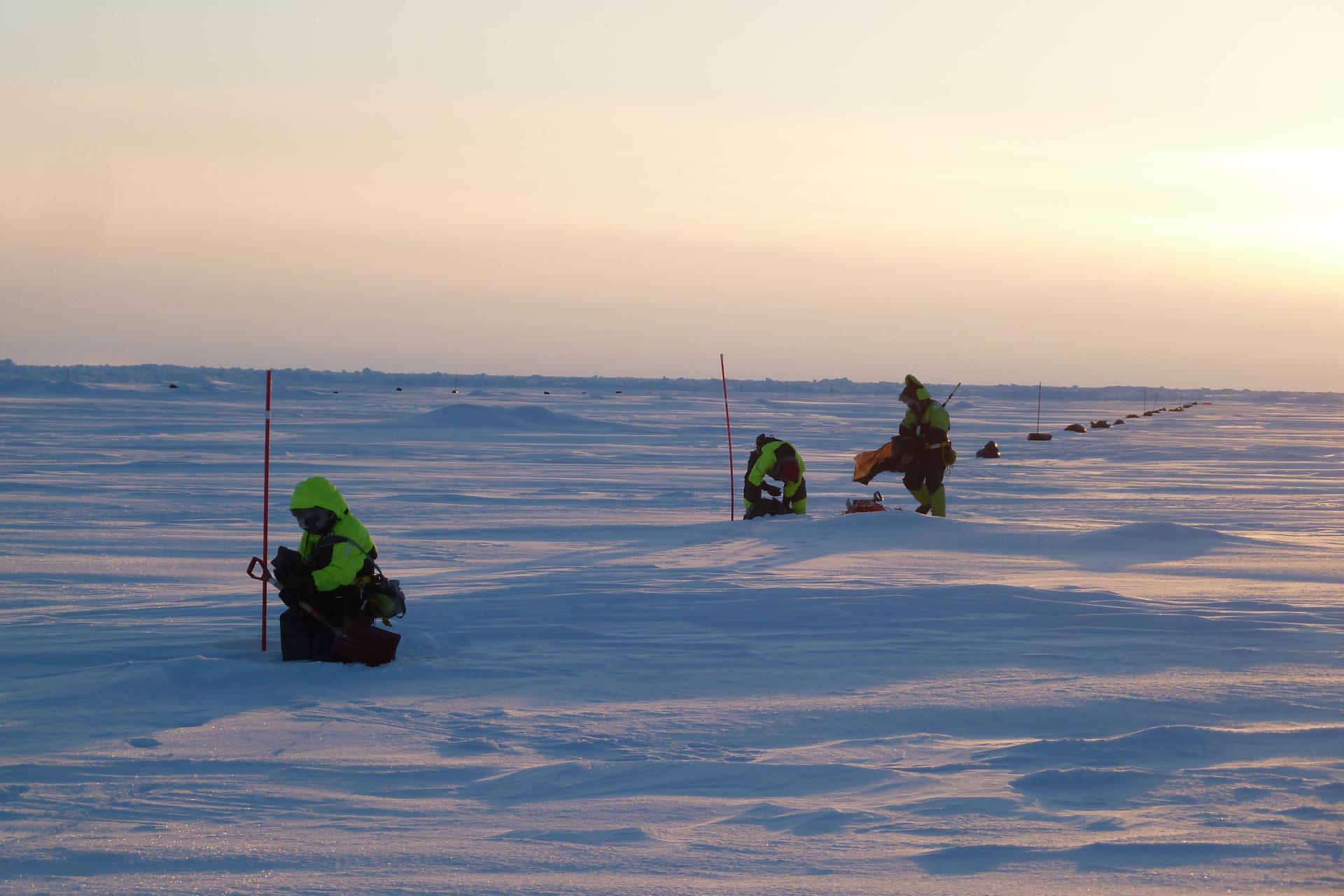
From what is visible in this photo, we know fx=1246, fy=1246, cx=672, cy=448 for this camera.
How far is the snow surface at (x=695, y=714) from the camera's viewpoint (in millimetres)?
4152

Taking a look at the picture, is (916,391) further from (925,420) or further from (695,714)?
(695,714)

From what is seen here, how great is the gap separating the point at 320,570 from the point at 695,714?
2.31 meters

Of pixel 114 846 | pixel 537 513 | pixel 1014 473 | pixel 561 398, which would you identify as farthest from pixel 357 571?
pixel 561 398

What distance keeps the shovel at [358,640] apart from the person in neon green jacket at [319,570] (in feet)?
0.14

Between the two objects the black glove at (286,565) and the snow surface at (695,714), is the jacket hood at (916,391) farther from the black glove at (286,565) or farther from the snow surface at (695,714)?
the black glove at (286,565)

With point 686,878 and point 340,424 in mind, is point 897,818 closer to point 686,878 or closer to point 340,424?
point 686,878

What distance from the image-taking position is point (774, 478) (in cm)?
1373

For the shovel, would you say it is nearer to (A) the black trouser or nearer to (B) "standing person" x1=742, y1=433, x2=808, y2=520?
(B) "standing person" x1=742, y1=433, x2=808, y2=520

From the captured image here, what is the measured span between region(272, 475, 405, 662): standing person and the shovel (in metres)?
0.04

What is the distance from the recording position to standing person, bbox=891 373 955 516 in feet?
46.8

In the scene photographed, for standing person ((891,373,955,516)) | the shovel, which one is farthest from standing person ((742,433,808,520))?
the shovel

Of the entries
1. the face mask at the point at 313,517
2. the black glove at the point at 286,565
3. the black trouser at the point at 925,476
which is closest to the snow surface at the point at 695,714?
the black glove at the point at 286,565

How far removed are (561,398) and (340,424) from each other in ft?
148

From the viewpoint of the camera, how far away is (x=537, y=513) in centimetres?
1666
